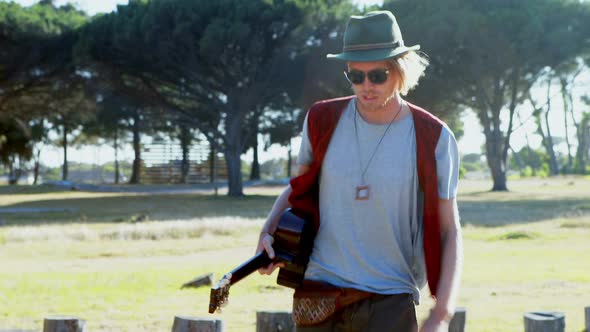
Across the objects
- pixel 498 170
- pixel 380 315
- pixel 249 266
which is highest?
pixel 498 170

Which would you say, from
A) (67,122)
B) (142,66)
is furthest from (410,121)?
(67,122)

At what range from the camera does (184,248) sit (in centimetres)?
1530

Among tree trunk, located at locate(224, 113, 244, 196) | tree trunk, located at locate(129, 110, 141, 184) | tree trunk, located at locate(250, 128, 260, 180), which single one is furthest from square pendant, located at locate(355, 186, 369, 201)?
tree trunk, located at locate(250, 128, 260, 180)

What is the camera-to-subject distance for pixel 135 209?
30.1 metres

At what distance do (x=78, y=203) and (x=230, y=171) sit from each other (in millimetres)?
6903

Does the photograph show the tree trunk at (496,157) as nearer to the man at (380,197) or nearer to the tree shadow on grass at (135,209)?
the tree shadow on grass at (135,209)

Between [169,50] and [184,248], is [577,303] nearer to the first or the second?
[184,248]

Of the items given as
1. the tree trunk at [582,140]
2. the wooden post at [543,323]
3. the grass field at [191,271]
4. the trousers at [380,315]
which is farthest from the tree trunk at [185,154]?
the trousers at [380,315]

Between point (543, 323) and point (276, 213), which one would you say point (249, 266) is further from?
point (543, 323)

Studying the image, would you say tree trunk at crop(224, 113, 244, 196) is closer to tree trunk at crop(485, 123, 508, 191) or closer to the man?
tree trunk at crop(485, 123, 508, 191)

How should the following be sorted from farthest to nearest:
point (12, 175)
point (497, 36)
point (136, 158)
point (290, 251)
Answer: point (12, 175)
point (136, 158)
point (497, 36)
point (290, 251)

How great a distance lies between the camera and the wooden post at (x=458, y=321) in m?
4.50

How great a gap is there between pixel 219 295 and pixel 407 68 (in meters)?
0.92

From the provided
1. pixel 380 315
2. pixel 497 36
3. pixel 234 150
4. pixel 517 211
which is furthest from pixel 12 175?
pixel 380 315
